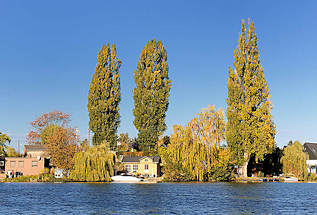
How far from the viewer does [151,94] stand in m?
89.3

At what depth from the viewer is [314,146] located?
104188 millimetres

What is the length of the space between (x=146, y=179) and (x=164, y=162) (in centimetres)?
554

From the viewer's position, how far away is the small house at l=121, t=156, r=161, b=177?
85.4m

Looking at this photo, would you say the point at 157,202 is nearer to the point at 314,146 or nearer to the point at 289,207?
the point at 289,207

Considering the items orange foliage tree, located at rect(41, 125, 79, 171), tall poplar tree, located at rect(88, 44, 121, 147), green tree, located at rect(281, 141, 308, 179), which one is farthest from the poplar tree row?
green tree, located at rect(281, 141, 308, 179)

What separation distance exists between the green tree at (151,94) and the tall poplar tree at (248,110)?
15.9 m

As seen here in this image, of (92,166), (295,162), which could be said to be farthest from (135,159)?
(295,162)

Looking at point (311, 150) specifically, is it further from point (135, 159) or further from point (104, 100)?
point (104, 100)

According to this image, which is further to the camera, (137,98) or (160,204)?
(137,98)

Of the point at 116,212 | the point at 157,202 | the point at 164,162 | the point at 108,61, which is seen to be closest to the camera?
the point at 116,212

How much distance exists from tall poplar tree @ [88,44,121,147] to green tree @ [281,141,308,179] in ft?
115

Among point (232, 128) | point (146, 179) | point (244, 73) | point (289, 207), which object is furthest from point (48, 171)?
point (289, 207)

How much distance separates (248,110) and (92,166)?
97.4 ft

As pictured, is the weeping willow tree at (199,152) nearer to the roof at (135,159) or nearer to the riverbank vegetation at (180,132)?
the riverbank vegetation at (180,132)
